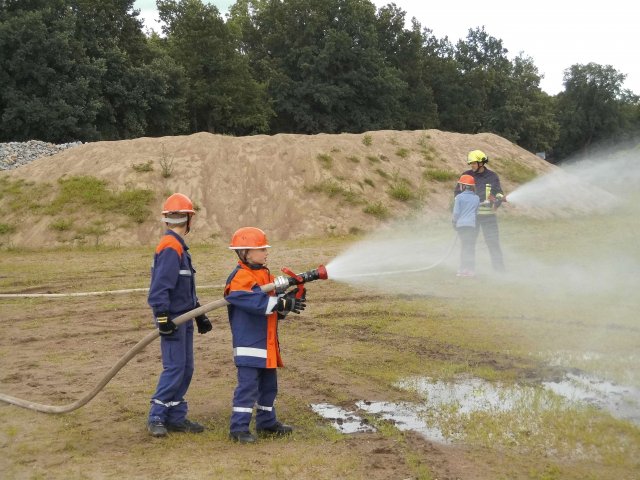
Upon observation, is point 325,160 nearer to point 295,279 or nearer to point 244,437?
point 295,279

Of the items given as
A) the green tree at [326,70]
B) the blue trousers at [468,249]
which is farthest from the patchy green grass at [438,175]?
the green tree at [326,70]

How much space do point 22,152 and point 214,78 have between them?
26911mm

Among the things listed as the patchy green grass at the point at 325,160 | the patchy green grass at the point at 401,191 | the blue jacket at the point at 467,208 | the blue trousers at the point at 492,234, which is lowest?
the blue trousers at the point at 492,234

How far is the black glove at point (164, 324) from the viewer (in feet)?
19.1

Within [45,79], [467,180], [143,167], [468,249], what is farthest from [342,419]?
[45,79]

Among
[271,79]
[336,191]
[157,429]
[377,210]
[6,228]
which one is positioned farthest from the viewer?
[271,79]

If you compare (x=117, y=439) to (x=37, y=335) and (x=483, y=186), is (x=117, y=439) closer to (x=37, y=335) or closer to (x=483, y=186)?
(x=37, y=335)

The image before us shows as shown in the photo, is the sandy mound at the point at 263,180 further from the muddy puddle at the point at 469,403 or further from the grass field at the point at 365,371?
the muddy puddle at the point at 469,403

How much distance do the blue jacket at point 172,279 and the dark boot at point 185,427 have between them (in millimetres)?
→ 939

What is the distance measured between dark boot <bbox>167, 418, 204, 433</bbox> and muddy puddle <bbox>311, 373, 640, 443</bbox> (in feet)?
3.74

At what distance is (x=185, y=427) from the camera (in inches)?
243

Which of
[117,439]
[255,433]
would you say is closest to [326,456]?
[255,433]

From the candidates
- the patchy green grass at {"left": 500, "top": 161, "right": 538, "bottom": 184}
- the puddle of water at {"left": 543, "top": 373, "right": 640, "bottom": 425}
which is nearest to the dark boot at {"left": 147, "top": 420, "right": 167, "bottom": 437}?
the puddle of water at {"left": 543, "top": 373, "right": 640, "bottom": 425}

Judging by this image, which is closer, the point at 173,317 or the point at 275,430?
the point at 275,430
